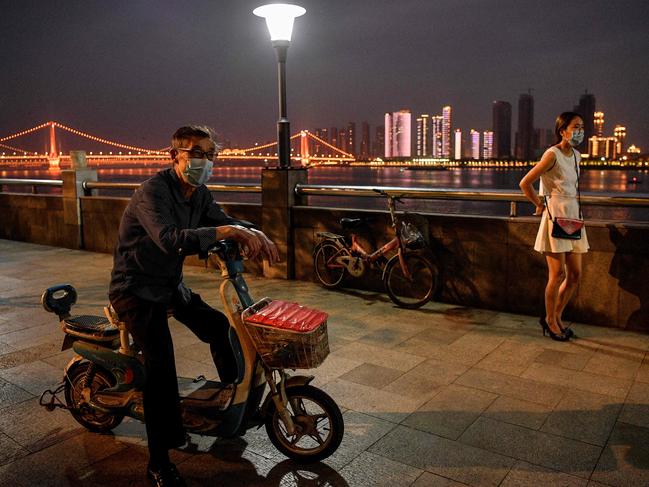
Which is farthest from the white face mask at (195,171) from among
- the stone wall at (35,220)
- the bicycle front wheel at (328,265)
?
the stone wall at (35,220)

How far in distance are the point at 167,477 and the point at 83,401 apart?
33.5 inches

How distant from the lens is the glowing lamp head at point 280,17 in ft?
24.5

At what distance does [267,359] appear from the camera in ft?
9.33

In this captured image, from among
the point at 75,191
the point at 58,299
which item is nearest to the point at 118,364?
the point at 58,299

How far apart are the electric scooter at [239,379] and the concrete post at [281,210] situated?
14.2 ft

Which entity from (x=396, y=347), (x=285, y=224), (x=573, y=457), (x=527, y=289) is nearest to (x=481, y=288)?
(x=527, y=289)

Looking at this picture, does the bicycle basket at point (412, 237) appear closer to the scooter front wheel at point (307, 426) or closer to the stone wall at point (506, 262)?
the stone wall at point (506, 262)

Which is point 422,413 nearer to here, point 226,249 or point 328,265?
point 226,249

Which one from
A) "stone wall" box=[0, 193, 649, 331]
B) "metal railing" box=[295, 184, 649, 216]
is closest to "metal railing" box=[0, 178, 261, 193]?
"stone wall" box=[0, 193, 649, 331]

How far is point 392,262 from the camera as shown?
646 cm

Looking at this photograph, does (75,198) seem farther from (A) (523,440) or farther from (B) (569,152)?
(A) (523,440)

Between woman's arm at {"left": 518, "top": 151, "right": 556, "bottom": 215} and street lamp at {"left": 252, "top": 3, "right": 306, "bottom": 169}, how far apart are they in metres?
3.44

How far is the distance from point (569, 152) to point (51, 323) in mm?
4826

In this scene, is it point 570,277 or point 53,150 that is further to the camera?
point 53,150
